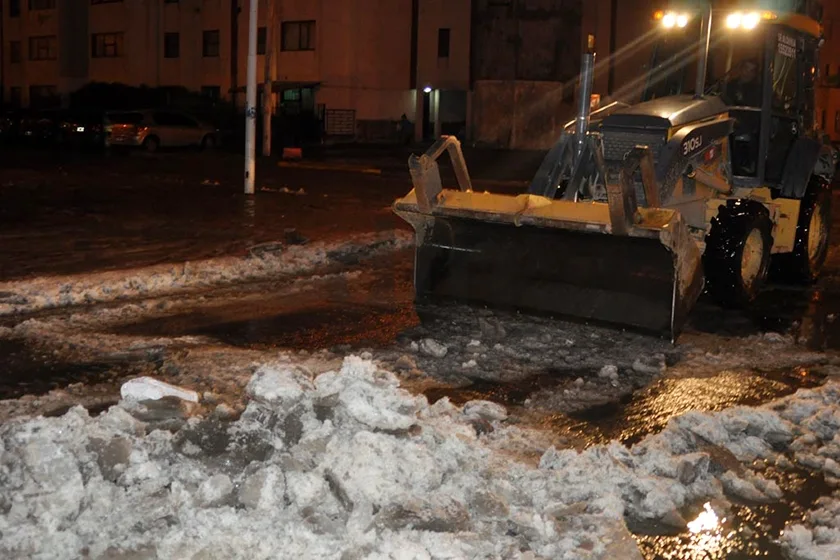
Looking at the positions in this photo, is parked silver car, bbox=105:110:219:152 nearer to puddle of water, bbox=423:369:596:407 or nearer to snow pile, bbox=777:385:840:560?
puddle of water, bbox=423:369:596:407

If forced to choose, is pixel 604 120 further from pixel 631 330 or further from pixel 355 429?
pixel 355 429

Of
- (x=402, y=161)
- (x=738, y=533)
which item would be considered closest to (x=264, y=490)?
(x=738, y=533)

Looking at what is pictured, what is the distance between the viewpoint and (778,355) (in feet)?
27.4

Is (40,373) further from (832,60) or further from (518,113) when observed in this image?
(832,60)

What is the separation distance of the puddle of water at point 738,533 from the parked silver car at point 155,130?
106 feet

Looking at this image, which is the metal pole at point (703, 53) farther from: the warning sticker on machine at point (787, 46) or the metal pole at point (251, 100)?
the metal pole at point (251, 100)

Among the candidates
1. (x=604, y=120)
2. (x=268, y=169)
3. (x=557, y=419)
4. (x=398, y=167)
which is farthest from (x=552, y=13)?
(x=557, y=419)

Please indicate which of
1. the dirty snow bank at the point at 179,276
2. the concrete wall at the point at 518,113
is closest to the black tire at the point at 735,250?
the dirty snow bank at the point at 179,276

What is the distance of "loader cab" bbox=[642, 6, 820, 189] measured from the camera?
34.3 feet

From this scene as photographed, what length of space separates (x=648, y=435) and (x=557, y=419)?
0.61 meters

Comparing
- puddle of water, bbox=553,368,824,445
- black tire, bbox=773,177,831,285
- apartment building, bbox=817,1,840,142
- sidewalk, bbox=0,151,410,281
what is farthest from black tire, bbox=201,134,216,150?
puddle of water, bbox=553,368,824,445

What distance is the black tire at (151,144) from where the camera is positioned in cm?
3519

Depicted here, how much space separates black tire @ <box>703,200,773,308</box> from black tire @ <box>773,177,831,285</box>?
1308mm

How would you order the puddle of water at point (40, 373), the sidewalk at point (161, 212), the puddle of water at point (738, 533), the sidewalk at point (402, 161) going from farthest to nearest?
the sidewalk at point (402, 161)
the sidewalk at point (161, 212)
the puddle of water at point (40, 373)
the puddle of water at point (738, 533)
